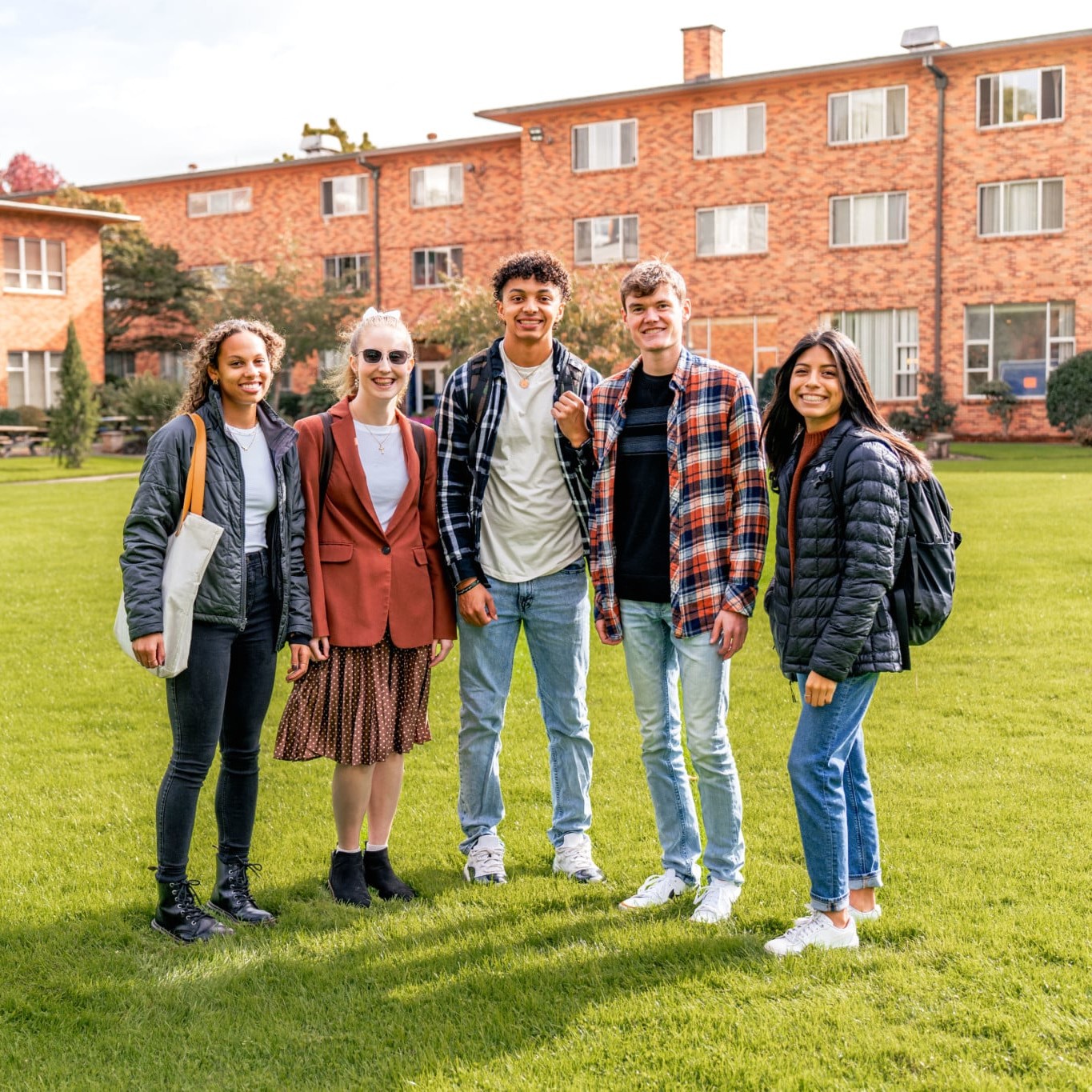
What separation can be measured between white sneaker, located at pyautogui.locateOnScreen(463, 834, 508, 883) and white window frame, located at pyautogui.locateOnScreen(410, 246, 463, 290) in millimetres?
34800

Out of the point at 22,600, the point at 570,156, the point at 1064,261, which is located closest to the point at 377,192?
the point at 570,156

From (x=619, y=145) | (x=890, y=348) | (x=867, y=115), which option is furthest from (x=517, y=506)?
(x=619, y=145)

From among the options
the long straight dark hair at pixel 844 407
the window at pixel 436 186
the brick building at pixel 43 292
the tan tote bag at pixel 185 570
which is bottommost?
the tan tote bag at pixel 185 570

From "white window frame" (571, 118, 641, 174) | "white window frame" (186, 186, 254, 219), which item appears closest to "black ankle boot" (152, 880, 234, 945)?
"white window frame" (571, 118, 641, 174)

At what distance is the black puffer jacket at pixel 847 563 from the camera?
3.89 meters

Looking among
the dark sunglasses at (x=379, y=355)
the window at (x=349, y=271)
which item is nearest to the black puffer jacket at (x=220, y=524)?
Result: the dark sunglasses at (x=379, y=355)

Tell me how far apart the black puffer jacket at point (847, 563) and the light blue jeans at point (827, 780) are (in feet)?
0.39

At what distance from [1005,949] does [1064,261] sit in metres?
29.6

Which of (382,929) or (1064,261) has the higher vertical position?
(1064,261)

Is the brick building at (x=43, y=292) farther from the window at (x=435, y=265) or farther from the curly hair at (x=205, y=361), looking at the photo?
the curly hair at (x=205, y=361)

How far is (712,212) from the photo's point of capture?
34.5 metres

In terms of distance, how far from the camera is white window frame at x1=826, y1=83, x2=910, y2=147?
31.8 meters

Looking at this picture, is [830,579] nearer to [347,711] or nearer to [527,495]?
[527,495]

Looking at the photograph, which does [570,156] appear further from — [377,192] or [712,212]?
[377,192]
